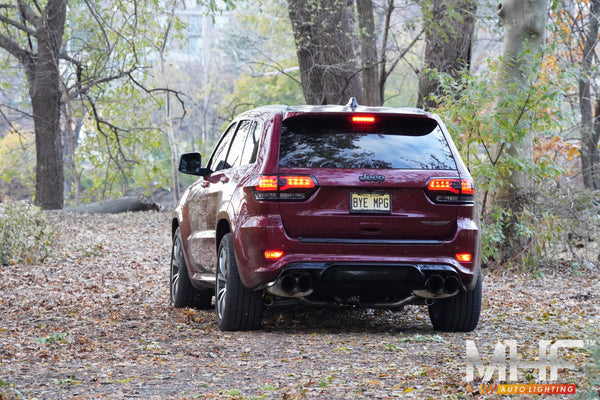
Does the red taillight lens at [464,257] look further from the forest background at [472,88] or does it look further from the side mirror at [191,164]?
the forest background at [472,88]

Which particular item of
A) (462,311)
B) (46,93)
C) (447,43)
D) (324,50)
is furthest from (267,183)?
(46,93)

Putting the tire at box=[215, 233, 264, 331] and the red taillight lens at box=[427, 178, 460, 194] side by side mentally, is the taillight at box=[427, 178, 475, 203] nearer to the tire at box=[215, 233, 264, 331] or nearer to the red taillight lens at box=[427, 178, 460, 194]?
the red taillight lens at box=[427, 178, 460, 194]

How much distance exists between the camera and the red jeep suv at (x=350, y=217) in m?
6.98

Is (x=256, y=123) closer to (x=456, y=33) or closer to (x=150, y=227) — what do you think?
(x=456, y=33)

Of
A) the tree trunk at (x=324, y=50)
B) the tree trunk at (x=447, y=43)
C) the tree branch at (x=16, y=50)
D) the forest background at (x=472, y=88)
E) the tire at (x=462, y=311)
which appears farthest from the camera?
the tree branch at (x=16, y=50)

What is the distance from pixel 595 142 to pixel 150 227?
38.7 feet

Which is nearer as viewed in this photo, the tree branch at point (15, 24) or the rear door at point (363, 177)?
the rear door at point (363, 177)

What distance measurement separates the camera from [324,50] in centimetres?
1897

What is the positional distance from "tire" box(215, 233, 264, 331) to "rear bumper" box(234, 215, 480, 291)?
26 cm

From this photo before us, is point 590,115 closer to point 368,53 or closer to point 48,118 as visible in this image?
point 368,53

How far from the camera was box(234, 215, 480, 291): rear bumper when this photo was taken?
698 centimetres

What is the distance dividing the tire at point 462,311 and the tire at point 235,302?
1546 millimetres

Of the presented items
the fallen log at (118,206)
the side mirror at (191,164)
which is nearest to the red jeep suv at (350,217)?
the side mirror at (191,164)

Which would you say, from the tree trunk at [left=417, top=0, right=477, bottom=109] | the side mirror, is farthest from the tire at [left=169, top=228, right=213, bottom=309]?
the tree trunk at [left=417, top=0, right=477, bottom=109]
